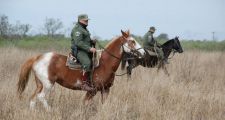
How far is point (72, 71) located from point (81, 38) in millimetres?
702

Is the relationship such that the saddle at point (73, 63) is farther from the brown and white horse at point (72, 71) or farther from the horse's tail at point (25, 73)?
the horse's tail at point (25, 73)

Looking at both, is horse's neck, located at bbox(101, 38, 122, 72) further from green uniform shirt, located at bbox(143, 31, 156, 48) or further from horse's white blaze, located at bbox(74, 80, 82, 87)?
green uniform shirt, located at bbox(143, 31, 156, 48)

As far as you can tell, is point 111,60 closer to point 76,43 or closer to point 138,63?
point 76,43

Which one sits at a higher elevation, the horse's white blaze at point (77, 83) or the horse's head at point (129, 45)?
the horse's head at point (129, 45)

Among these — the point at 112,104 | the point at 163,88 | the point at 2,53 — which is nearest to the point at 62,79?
the point at 112,104

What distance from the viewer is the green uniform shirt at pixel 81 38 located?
8.41m

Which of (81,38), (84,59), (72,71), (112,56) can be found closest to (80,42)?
(81,38)

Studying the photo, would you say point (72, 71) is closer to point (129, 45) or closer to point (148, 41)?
point (129, 45)

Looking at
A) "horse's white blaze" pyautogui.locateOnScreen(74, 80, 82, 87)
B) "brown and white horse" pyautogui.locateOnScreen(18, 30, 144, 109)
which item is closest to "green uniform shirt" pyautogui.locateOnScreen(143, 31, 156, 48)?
"brown and white horse" pyautogui.locateOnScreen(18, 30, 144, 109)

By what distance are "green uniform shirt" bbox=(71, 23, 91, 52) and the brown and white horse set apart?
463 millimetres

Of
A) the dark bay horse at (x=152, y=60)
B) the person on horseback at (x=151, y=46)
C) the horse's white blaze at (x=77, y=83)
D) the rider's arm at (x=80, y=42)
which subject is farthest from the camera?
the person on horseback at (x=151, y=46)

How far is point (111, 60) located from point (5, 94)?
2.17m

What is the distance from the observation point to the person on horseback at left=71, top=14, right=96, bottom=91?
27.6 feet

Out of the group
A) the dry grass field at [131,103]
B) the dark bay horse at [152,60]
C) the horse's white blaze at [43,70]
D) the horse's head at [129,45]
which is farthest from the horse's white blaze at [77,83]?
the dark bay horse at [152,60]
